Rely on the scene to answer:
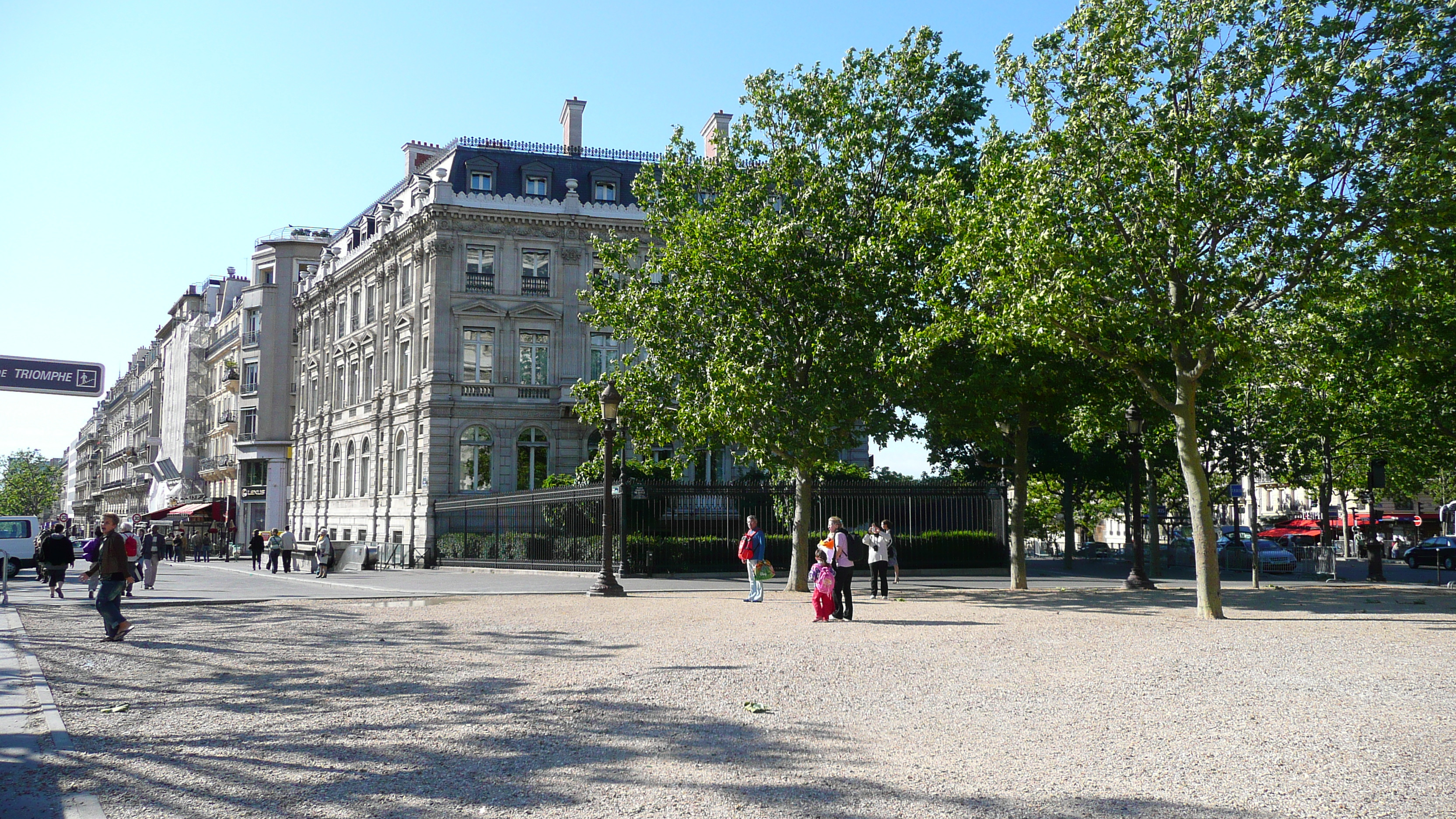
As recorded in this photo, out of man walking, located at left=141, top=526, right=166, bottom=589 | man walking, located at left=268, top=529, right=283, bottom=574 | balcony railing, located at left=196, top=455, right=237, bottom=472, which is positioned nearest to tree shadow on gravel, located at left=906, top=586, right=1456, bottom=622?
man walking, located at left=141, top=526, right=166, bottom=589

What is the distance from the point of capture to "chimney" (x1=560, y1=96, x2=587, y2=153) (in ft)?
157

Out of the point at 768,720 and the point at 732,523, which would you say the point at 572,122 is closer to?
the point at 732,523

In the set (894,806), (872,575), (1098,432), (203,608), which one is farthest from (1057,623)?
(203,608)

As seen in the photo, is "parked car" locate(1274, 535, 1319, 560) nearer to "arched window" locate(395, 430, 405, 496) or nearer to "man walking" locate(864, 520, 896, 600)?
"man walking" locate(864, 520, 896, 600)

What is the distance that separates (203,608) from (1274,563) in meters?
29.4

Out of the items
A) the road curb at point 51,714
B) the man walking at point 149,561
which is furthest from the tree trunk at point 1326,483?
the road curb at point 51,714

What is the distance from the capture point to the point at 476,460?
43625 millimetres

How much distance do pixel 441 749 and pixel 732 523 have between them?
81.0ft

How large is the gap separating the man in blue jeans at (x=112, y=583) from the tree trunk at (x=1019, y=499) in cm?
1562

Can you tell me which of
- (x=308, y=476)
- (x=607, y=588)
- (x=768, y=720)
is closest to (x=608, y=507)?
(x=607, y=588)

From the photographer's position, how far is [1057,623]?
1560cm

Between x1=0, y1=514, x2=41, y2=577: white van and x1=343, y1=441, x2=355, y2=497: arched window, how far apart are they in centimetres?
1693

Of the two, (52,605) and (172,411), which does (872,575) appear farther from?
(172,411)

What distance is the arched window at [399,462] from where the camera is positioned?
150 ft
